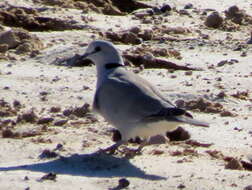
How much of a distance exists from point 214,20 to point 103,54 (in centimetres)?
357

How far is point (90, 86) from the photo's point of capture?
992cm

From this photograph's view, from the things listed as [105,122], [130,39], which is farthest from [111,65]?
[130,39]

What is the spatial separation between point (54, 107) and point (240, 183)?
7.39ft

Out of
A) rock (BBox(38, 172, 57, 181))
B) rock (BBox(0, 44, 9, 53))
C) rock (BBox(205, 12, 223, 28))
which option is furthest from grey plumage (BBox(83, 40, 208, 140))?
rock (BBox(205, 12, 223, 28))

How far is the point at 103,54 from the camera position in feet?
29.5

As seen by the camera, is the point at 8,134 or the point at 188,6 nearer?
the point at 8,134

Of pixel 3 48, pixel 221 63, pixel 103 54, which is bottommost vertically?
pixel 221 63

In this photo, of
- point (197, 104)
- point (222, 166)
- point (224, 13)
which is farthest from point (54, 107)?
point (224, 13)

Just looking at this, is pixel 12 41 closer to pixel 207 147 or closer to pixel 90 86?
pixel 90 86

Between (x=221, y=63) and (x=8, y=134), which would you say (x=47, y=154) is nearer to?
(x=8, y=134)

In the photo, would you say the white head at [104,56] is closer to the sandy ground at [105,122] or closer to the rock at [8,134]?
the sandy ground at [105,122]

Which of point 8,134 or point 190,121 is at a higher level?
point 190,121

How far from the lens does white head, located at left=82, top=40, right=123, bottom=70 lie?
8922mm

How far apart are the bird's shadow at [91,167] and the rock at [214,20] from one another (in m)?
4.50
